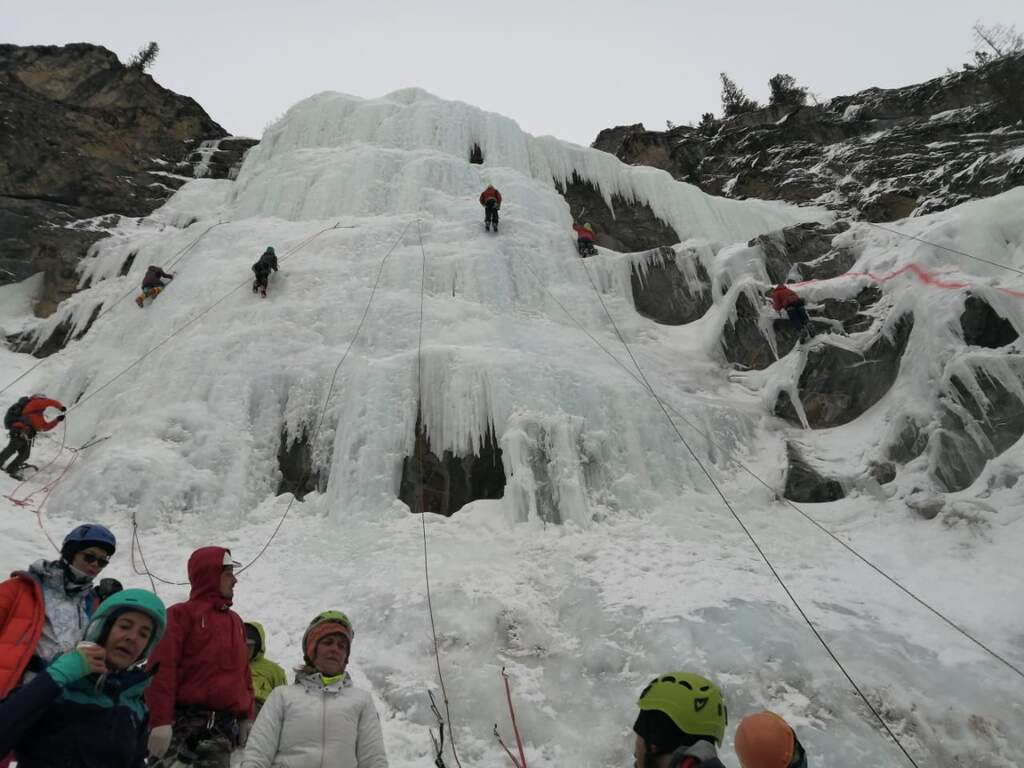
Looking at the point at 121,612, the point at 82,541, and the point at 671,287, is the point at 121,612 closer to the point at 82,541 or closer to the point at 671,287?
the point at 82,541

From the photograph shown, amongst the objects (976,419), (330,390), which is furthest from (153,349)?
(976,419)

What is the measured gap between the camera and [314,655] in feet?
8.23

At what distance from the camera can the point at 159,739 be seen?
7.61ft

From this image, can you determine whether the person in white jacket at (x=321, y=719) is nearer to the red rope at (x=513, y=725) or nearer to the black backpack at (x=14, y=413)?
the red rope at (x=513, y=725)

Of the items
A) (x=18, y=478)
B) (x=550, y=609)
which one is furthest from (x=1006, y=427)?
(x=18, y=478)

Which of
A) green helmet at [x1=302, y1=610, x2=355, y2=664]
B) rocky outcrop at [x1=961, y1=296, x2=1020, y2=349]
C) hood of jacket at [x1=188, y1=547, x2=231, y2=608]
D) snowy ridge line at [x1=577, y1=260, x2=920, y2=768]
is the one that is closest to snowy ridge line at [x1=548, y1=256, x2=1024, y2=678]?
snowy ridge line at [x1=577, y1=260, x2=920, y2=768]

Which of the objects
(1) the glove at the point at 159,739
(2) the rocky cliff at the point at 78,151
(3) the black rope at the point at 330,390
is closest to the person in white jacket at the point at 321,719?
(1) the glove at the point at 159,739

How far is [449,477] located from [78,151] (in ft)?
53.3

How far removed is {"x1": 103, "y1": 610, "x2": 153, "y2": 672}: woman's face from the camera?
6.43 ft

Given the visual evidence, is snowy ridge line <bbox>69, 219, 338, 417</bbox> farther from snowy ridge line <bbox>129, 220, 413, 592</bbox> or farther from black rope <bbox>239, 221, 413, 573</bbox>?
black rope <bbox>239, 221, 413, 573</bbox>

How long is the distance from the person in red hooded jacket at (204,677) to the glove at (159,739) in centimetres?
7

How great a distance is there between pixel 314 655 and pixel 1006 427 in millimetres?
7876

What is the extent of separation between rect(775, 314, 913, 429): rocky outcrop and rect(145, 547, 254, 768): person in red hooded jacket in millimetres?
8562

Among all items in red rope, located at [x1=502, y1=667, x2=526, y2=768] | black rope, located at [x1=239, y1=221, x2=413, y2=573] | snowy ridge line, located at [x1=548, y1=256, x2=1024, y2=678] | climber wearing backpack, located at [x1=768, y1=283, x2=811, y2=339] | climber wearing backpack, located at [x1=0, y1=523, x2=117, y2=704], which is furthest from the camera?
climber wearing backpack, located at [x1=768, y1=283, x2=811, y2=339]
